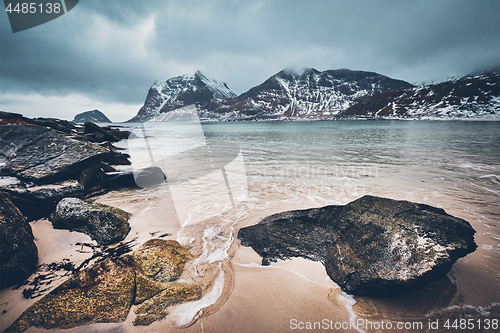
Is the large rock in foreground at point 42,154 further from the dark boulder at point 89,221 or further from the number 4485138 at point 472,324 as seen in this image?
the number 4485138 at point 472,324

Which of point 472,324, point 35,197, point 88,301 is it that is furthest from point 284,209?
point 35,197

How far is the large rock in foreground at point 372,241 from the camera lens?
326 centimetres

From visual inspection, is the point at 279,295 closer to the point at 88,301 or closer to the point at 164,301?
the point at 164,301

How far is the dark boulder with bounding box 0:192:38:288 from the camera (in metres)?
3.16

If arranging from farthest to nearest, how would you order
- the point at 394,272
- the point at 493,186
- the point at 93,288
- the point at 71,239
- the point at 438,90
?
the point at 438,90 → the point at 493,186 → the point at 71,239 → the point at 394,272 → the point at 93,288

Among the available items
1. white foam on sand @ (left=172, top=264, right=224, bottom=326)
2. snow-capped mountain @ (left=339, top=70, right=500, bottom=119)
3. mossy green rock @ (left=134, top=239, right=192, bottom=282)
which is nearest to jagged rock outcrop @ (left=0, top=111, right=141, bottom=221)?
mossy green rock @ (left=134, top=239, right=192, bottom=282)

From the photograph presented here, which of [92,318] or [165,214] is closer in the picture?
[92,318]

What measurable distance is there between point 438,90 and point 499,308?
198636mm

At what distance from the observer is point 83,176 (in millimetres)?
7551

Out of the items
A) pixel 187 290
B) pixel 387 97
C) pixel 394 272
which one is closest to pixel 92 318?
pixel 187 290

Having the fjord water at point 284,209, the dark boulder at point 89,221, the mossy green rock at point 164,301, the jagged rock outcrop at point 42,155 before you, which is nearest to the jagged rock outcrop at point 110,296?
the mossy green rock at point 164,301

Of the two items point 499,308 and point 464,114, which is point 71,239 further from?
point 464,114

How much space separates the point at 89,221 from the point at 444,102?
7203 inches

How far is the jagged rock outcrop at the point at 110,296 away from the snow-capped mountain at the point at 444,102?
15458cm
